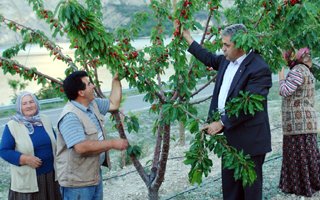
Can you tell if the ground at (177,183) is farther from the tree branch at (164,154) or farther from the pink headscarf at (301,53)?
the pink headscarf at (301,53)

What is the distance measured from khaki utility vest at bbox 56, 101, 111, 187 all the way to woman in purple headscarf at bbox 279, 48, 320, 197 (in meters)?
2.22

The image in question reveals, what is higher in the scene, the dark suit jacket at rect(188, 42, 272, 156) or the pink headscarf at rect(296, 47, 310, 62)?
the pink headscarf at rect(296, 47, 310, 62)

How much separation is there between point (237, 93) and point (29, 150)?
5.56ft

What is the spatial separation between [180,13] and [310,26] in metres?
0.94

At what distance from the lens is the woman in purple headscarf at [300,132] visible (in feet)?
15.3

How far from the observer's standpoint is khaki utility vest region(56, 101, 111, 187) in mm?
3090

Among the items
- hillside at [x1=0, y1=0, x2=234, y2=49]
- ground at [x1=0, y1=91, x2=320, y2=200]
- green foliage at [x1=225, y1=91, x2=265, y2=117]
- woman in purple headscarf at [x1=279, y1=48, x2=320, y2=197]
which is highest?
hillside at [x1=0, y1=0, x2=234, y2=49]

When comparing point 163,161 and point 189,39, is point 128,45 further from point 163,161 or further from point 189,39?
point 163,161

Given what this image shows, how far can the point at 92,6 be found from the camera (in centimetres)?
454

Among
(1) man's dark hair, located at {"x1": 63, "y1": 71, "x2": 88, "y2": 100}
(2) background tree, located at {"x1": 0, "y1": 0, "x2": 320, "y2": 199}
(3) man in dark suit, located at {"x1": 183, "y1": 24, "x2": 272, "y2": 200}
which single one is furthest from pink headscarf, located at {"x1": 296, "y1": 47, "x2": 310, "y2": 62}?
(1) man's dark hair, located at {"x1": 63, "y1": 71, "x2": 88, "y2": 100}

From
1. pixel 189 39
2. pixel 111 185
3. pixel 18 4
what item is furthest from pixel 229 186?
pixel 18 4

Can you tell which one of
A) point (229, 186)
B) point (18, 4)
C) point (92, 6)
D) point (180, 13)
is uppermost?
point (18, 4)

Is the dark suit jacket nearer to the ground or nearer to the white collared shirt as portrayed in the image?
the white collared shirt

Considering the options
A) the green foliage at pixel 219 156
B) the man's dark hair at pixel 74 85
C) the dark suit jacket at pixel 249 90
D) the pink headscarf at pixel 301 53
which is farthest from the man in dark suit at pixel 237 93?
the pink headscarf at pixel 301 53
